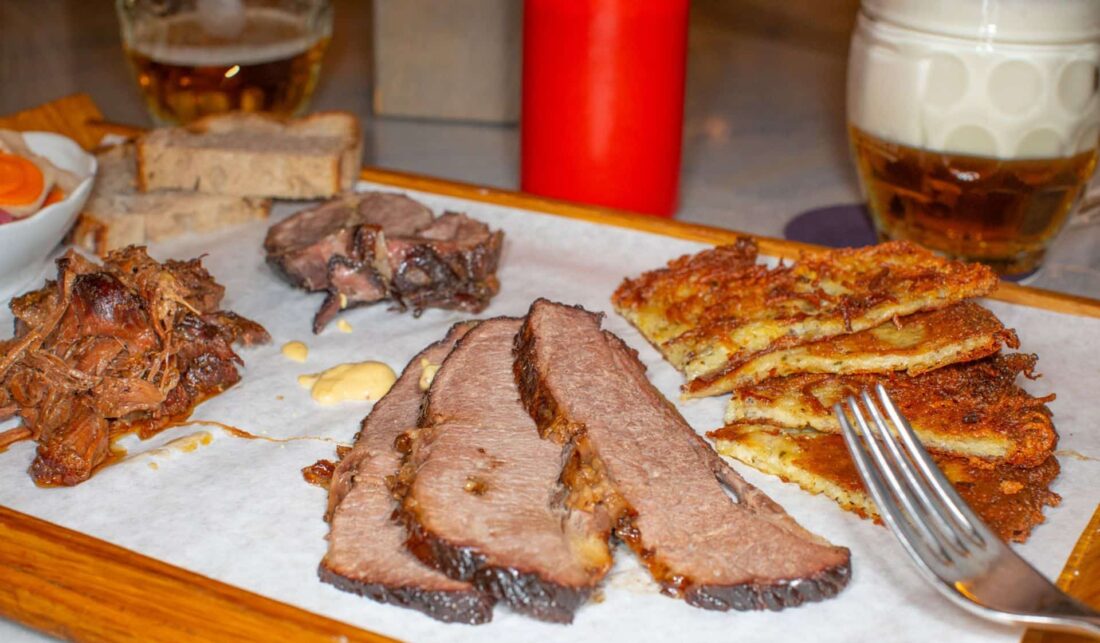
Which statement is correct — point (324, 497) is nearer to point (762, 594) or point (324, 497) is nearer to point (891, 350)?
Result: point (762, 594)

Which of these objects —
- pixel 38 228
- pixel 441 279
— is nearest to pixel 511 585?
pixel 441 279

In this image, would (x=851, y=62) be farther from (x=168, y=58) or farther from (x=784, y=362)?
(x=168, y=58)

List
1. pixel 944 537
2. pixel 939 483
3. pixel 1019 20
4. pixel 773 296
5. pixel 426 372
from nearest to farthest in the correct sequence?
pixel 944 537
pixel 939 483
pixel 426 372
pixel 773 296
pixel 1019 20

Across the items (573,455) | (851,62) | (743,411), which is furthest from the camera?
Result: (851,62)

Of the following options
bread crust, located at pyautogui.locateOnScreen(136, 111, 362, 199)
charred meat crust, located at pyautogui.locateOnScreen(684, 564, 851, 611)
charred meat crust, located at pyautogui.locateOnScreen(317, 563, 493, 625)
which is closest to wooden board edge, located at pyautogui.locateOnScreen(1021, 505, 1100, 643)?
charred meat crust, located at pyautogui.locateOnScreen(684, 564, 851, 611)

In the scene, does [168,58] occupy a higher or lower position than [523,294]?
higher

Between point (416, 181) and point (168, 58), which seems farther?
point (168, 58)

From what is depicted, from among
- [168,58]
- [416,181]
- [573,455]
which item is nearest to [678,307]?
[573,455]
